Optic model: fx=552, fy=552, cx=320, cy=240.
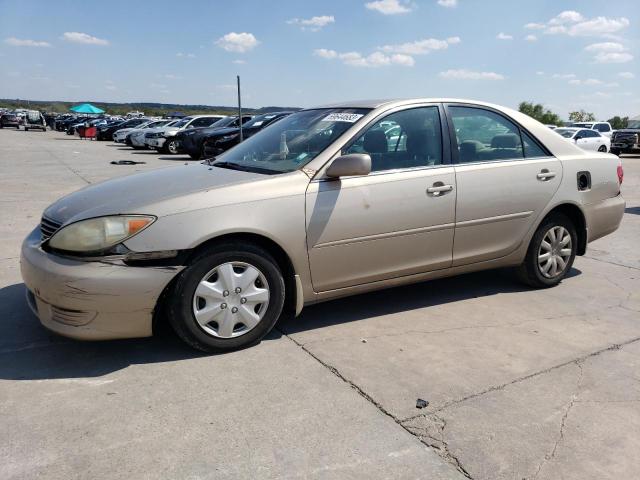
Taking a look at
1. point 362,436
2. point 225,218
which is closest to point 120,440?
point 362,436

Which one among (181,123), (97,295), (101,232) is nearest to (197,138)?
(181,123)

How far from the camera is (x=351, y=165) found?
11.5 ft

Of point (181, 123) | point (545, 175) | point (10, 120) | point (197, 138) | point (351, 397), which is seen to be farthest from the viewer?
point (10, 120)

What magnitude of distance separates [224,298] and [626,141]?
1090 inches

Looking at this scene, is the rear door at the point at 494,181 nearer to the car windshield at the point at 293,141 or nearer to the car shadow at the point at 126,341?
the car shadow at the point at 126,341

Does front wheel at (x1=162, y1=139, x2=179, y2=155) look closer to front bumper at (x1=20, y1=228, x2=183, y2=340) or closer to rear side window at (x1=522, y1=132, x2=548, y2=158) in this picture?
rear side window at (x1=522, y1=132, x2=548, y2=158)

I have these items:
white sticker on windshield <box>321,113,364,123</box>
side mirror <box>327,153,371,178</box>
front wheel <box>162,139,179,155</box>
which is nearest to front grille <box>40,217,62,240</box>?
side mirror <box>327,153,371,178</box>

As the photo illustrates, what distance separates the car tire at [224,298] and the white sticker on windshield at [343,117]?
3.98ft

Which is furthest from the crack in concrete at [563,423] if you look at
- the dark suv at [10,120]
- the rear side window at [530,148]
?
the dark suv at [10,120]

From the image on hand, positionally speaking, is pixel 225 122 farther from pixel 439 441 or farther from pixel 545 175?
pixel 439 441

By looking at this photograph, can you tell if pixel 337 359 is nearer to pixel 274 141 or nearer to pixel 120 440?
pixel 120 440

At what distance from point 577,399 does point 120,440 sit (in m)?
2.30

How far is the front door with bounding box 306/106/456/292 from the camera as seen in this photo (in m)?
3.57

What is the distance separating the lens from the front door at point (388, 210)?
3574mm
